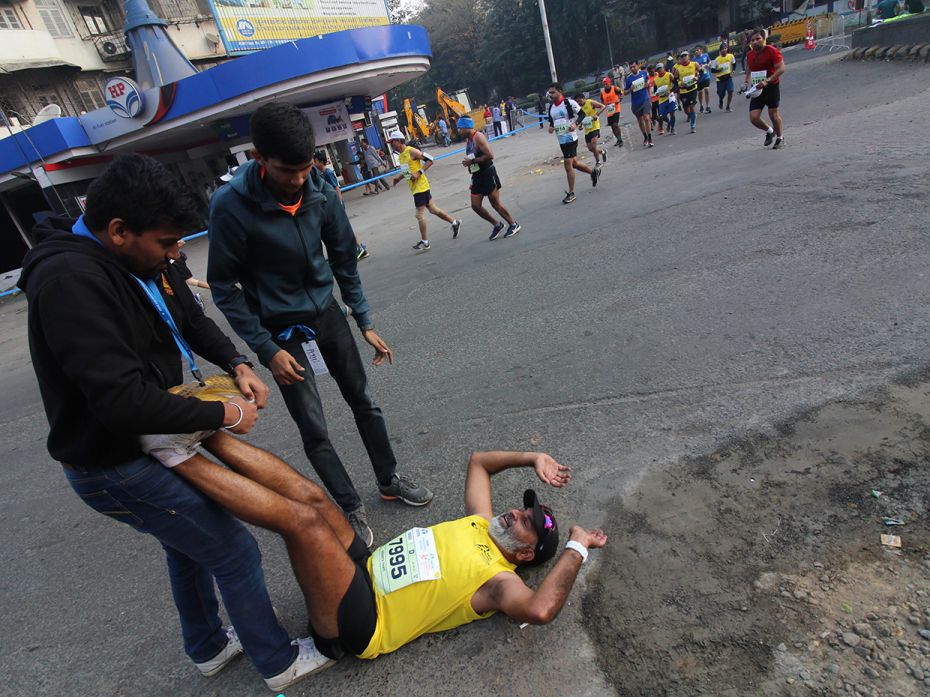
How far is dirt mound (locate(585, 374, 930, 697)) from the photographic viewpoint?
1.84 m

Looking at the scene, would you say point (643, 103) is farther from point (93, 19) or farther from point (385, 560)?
point (93, 19)

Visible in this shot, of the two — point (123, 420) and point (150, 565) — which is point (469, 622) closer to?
point (123, 420)

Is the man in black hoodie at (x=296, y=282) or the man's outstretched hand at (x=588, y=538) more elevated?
the man in black hoodie at (x=296, y=282)

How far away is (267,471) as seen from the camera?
2.02m

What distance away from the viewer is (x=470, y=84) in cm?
5684

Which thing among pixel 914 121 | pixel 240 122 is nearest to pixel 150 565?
pixel 914 121

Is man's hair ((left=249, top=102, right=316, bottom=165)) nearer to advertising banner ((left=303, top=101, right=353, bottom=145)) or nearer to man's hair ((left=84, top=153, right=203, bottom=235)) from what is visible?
man's hair ((left=84, top=153, right=203, bottom=235))

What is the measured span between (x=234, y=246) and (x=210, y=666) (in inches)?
72.7

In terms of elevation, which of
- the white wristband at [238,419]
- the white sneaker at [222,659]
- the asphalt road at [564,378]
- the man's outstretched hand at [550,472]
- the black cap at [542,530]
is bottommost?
the asphalt road at [564,378]

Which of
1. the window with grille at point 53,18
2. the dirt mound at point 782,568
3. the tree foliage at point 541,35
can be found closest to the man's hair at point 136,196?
the dirt mound at point 782,568

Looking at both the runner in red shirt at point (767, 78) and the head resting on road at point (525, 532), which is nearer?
the head resting on road at point (525, 532)

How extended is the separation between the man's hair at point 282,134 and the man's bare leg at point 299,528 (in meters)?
1.27

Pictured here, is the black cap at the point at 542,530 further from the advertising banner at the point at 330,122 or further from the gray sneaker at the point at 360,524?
the advertising banner at the point at 330,122

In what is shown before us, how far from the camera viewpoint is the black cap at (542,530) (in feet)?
7.64
